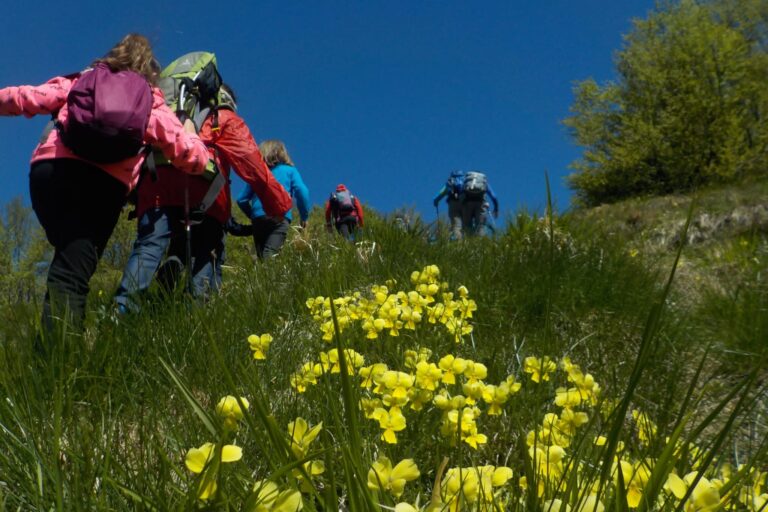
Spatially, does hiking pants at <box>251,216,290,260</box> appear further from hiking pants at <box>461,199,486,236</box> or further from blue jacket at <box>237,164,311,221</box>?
hiking pants at <box>461,199,486,236</box>

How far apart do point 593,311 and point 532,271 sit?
44 centimetres

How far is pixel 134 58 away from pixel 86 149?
63cm

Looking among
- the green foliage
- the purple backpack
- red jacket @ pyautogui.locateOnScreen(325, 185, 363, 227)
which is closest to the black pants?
the purple backpack

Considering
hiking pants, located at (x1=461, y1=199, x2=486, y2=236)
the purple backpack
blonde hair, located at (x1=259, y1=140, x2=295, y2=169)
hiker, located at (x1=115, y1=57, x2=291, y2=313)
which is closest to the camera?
the purple backpack

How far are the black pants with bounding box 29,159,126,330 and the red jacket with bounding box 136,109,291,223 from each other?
723 mm

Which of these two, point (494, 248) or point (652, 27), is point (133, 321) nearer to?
point (494, 248)

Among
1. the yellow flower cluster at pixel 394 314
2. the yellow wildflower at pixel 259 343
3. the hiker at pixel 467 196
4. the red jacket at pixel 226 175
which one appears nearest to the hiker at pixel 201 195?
the red jacket at pixel 226 175

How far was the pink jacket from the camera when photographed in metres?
2.76

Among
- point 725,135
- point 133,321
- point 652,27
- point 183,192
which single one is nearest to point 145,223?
point 183,192

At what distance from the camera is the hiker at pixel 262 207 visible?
5.46 meters

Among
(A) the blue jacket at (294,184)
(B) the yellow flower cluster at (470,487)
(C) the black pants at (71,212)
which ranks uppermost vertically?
(A) the blue jacket at (294,184)

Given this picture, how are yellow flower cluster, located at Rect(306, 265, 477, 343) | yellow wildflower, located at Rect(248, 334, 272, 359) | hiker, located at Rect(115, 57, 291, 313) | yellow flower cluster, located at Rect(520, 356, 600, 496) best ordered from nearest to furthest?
yellow flower cluster, located at Rect(520, 356, 600, 496) < yellow wildflower, located at Rect(248, 334, 272, 359) < yellow flower cluster, located at Rect(306, 265, 477, 343) < hiker, located at Rect(115, 57, 291, 313)

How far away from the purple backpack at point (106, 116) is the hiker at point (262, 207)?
2.19 metres

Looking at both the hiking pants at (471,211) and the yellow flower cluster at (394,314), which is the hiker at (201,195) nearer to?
the yellow flower cluster at (394,314)
